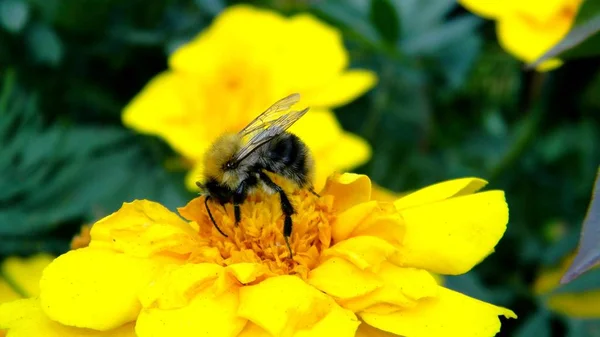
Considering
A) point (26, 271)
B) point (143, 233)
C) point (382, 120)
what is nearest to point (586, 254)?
point (143, 233)

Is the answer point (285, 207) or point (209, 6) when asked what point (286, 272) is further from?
point (209, 6)

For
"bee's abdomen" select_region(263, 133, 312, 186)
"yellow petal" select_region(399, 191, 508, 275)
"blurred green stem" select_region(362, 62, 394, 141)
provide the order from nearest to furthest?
"yellow petal" select_region(399, 191, 508, 275), "bee's abdomen" select_region(263, 133, 312, 186), "blurred green stem" select_region(362, 62, 394, 141)

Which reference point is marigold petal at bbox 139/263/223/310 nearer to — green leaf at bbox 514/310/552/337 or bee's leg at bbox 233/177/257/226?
bee's leg at bbox 233/177/257/226

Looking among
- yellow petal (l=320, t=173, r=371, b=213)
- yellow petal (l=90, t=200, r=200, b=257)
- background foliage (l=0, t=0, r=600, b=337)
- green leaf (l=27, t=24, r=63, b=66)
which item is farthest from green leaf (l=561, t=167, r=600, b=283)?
green leaf (l=27, t=24, r=63, b=66)

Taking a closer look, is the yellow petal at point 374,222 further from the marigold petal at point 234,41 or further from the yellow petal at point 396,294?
the marigold petal at point 234,41

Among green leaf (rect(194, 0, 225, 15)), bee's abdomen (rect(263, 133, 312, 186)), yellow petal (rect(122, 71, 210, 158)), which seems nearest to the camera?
bee's abdomen (rect(263, 133, 312, 186))

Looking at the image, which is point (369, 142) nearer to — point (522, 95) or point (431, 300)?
point (522, 95)

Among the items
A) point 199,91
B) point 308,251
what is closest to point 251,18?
point 199,91
